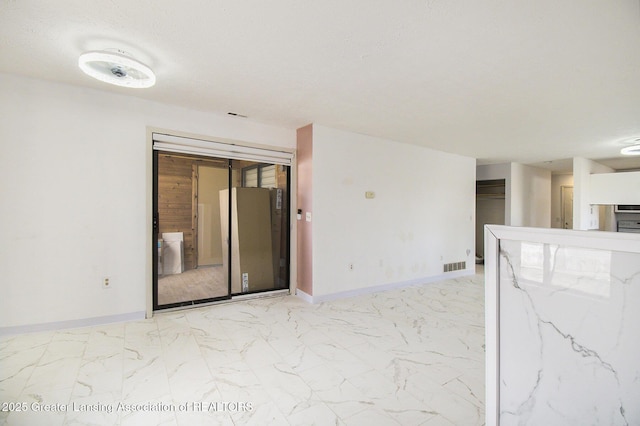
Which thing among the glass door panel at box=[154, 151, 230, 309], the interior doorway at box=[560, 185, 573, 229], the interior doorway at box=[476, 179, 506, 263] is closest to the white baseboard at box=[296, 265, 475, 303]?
the glass door panel at box=[154, 151, 230, 309]

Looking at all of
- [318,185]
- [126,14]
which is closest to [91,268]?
[126,14]

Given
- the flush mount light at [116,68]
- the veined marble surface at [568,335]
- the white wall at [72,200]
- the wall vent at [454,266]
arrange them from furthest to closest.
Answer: the wall vent at [454,266] → the white wall at [72,200] → the flush mount light at [116,68] → the veined marble surface at [568,335]

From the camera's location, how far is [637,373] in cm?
78

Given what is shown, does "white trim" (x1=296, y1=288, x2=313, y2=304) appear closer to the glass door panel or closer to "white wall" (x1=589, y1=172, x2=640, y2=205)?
the glass door panel

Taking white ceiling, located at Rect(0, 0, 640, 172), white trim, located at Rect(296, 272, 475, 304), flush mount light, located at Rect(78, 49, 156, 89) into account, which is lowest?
white trim, located at Rect(296, 272, 475, 304)

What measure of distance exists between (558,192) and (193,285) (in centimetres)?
1015

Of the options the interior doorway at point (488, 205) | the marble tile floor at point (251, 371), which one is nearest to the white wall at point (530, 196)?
the interior doorway at point (488, 205)

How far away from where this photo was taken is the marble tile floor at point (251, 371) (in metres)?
1.86

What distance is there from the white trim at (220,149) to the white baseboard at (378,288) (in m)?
2.04

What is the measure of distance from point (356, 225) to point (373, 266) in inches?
30.0

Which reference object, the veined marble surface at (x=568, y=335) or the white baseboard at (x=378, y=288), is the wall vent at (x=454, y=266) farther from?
the veined marble surface at (x=568, y=335)

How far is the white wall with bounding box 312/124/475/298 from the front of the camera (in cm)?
425

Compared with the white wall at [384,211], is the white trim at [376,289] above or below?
below

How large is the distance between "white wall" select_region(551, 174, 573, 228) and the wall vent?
4.56m
